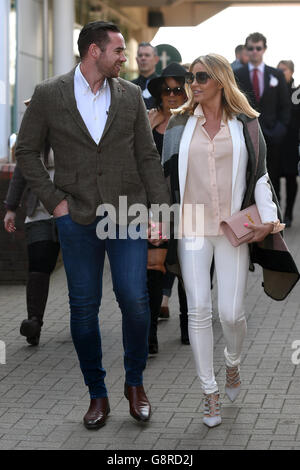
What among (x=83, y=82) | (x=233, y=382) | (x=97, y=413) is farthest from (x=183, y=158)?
(x=97, y=413)

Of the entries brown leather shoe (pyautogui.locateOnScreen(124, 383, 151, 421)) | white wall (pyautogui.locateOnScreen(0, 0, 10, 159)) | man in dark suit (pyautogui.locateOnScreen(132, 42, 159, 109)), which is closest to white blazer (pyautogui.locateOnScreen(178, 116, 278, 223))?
brown leather shoe (pyautogui.locateOnScreen(124, 383, 151, 421))

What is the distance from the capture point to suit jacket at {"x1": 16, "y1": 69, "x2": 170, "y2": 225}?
546cm

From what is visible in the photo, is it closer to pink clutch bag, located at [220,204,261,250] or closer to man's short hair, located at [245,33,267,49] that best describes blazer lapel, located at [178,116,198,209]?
pink clutch bag, located at [220,204,261,250]

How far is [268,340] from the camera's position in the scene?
775 cm

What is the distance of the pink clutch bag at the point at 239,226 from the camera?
5.55m

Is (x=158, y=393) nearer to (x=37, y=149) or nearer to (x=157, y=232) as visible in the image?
(x=157, y=232)

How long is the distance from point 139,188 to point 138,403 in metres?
1.09

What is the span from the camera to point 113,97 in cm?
553

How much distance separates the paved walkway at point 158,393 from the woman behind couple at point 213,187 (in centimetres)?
29

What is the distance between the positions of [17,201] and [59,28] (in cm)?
901

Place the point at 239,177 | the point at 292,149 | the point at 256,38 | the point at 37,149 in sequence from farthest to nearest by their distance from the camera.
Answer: the point at 292,149 < the point at 256,38 < the point at 239,177 < the point at 37,149

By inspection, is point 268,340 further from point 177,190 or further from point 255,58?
point 255,58
